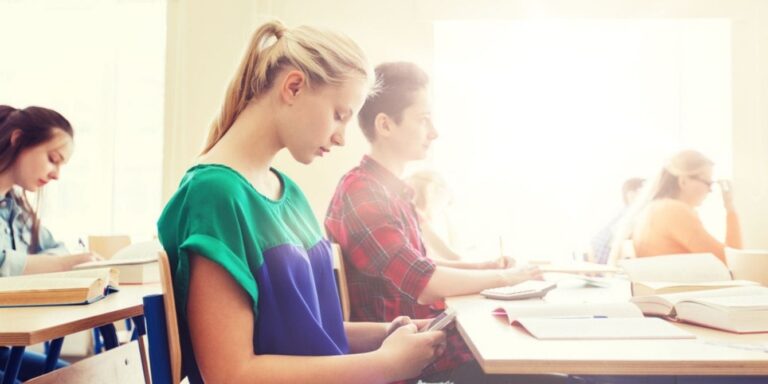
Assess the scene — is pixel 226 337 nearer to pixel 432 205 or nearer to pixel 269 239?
pixel 269 239

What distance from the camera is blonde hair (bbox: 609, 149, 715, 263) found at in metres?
3.20

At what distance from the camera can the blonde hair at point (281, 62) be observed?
3.33ft

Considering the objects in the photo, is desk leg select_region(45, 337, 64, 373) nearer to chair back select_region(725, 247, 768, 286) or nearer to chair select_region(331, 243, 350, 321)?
chair select_region(331, 243, 350, 321)

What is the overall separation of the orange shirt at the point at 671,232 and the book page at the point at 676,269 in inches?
51.7

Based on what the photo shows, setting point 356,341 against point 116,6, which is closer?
point 356,341

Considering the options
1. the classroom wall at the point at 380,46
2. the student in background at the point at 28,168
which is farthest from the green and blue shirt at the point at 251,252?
the classroom wall at the point at 380,46

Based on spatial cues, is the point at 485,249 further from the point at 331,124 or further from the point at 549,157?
the point at 331,124

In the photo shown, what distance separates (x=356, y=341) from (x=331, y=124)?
0.46 m

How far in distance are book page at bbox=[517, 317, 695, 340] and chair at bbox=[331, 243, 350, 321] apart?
53cm

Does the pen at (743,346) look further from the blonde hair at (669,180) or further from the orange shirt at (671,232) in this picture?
the blonde hair at (669,180)

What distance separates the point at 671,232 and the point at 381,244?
79.8 inches

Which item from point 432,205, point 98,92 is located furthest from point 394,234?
point 98,92

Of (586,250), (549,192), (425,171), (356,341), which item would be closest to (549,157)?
(549,192)

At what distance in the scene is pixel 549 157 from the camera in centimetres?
Result: 465
